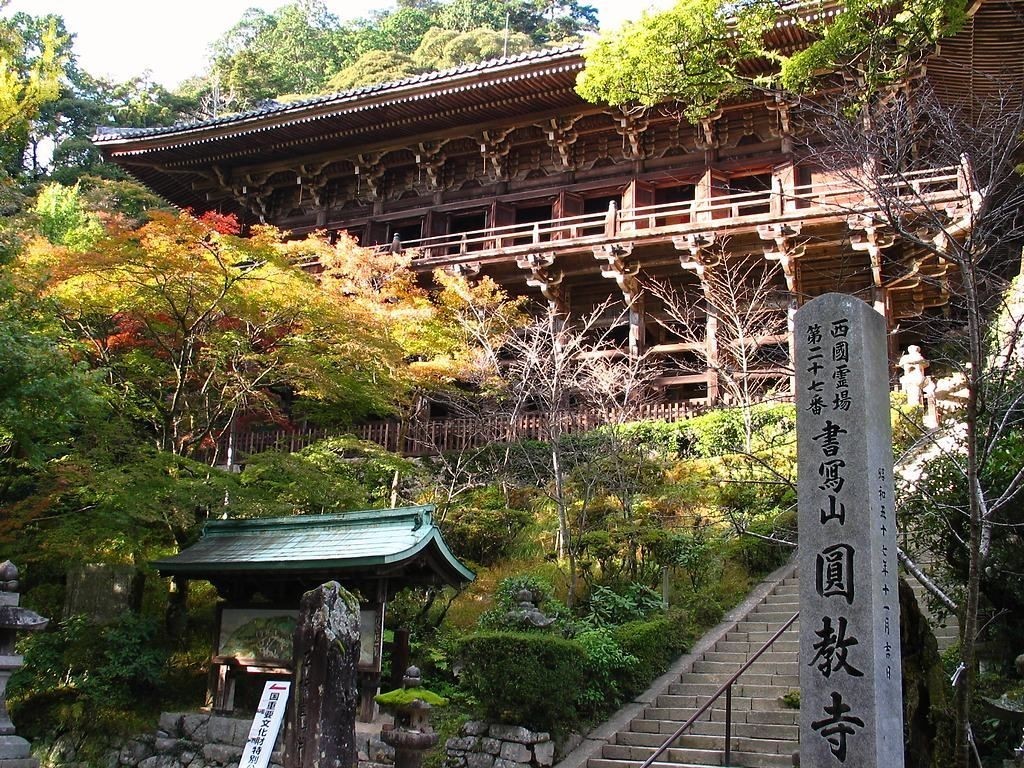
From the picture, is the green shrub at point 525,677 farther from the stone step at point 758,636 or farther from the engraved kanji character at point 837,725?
the engraved kanji character at point 837,725

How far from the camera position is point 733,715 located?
951cm

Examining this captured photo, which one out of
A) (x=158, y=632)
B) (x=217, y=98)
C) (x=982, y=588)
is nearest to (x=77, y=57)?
(x=217, y=98)

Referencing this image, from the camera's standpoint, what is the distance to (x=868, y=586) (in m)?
5.25

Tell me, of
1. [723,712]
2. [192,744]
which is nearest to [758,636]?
[723,712]

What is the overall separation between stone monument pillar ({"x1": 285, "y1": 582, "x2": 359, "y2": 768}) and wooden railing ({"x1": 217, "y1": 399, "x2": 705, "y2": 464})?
10626 mm

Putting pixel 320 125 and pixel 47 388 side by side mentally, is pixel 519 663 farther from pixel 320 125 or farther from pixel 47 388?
pixel 320 125

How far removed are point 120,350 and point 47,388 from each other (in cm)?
469

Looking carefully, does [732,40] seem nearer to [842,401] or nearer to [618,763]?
[842,401]

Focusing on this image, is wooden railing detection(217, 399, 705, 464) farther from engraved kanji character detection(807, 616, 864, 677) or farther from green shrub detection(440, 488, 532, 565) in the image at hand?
engraved kanji character detection(807, 616, 864, 677)

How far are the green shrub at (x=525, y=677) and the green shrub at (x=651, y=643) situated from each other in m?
1.19

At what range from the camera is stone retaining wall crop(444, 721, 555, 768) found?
9.09m

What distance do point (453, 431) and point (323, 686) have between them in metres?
12.5

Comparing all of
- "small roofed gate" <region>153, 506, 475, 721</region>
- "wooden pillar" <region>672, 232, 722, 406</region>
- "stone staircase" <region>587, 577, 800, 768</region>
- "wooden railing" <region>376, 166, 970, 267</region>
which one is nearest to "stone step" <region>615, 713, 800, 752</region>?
"stone staircase" <region>587, 577, 800, 768</region>

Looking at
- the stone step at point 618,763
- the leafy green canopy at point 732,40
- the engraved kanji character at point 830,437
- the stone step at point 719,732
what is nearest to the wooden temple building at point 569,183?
the leafy green canopy at point 732,40
